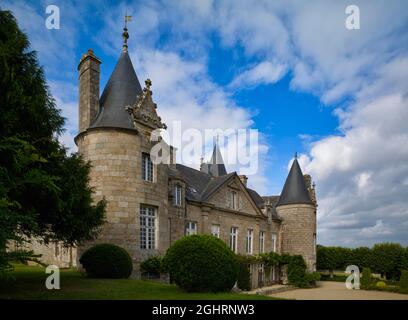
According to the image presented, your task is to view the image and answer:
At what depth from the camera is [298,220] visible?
3020 centimetres

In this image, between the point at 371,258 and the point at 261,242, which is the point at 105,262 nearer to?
the point at 261,242

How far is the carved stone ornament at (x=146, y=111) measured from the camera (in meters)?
16.4

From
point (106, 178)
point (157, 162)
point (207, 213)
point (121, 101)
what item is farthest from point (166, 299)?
point (207, 213)

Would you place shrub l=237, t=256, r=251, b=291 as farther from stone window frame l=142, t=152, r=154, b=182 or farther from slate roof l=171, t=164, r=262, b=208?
stone window frame l=142, t=152, r=154, b=182

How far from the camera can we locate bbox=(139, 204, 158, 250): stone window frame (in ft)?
53.2

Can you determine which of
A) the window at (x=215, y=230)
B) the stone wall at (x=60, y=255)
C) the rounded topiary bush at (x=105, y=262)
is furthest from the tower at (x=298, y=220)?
the rounded topiary bush at (x=105, y=262)

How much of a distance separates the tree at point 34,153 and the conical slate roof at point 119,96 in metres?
5.25

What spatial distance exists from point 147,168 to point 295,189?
17650mm

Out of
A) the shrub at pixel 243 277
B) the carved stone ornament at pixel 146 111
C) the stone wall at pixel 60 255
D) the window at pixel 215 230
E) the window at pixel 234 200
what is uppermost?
the carved stone ornament at pixel 146 111

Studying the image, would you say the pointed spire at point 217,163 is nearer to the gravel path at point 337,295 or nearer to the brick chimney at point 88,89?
the gravel path at point 337,295

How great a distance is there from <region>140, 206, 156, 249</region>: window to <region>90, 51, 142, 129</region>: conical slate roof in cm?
395

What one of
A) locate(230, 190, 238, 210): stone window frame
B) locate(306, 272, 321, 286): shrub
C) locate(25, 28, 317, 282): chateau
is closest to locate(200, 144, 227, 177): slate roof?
locate(230, 190, 238, 210): stone window frame

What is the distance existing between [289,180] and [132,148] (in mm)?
18860

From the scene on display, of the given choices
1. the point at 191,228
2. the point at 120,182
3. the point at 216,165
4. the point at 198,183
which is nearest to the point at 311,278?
the point at 198,183
